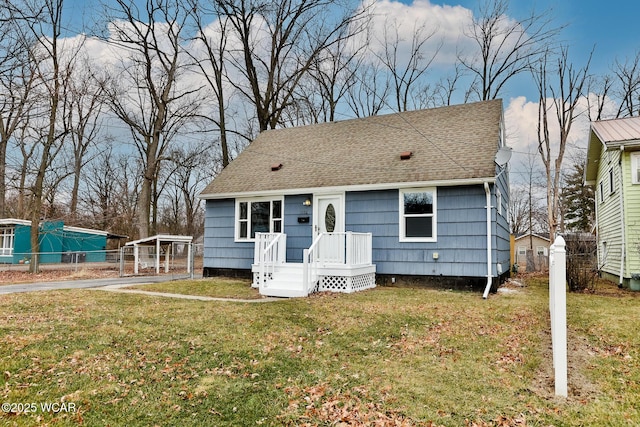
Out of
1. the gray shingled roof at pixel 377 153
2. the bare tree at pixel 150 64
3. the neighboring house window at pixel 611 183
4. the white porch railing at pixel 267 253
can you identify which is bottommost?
the white porch railing at pixel 267 253

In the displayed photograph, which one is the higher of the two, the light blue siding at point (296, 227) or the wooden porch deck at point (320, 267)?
the light blue siding at point (296, 227)

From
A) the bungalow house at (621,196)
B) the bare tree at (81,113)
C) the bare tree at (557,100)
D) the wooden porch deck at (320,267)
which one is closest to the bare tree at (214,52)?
the bare tree at (81,113)

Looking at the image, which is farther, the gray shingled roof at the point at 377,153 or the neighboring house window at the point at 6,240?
the neighboring house window at the point at 6,240

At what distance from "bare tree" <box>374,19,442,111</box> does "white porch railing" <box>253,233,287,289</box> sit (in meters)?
16.2

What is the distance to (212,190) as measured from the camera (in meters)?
13.9

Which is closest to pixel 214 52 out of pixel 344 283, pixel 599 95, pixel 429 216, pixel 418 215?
pixel 418 215

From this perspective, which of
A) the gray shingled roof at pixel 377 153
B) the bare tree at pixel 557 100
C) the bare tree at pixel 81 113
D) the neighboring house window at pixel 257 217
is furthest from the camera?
the bare tree at pixel 557 100

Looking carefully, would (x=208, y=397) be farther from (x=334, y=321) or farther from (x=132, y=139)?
(x=132, y=139)

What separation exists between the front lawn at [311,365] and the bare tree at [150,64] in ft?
48.3

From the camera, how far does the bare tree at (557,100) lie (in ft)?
70.0

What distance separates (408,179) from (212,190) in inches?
265

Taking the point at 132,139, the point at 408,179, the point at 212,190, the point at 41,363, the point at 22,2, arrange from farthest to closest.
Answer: the point at 132,139, the point at 212,190, the point at 22,2, the point at 408,179, the point at 41,363

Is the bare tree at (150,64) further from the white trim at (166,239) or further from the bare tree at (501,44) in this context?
the bare tree at (501,44)

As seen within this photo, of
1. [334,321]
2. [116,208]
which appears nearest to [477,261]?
[334,321]
